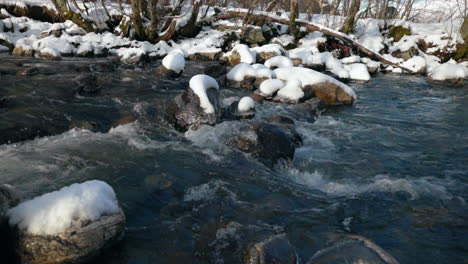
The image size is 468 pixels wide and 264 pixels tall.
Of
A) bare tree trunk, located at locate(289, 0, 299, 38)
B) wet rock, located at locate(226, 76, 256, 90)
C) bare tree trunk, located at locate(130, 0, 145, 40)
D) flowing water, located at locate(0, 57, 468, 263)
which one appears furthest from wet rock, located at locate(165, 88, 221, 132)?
bare tree trunk, located at locate(289, 0, 299, 38)

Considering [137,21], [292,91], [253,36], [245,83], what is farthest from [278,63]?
[137,21]

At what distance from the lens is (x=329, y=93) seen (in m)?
8.54

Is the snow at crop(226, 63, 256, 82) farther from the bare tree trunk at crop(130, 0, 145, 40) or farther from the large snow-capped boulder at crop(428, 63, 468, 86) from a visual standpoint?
the large snow-capped boulder at crop(428, 63, 468, 86)

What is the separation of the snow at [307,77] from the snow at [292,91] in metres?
0.30

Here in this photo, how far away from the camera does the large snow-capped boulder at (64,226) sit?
2613 millimetres

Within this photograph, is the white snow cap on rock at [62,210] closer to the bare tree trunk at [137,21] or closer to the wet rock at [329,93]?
the wet rock at [329,93]

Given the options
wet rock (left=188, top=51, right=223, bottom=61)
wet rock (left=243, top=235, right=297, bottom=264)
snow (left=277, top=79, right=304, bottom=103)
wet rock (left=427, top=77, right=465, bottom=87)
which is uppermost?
wet rock (left=243, top=235, right=297, bottom=264)

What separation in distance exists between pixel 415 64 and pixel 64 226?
46.5ft

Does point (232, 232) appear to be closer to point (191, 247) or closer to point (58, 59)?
point (191, 247)

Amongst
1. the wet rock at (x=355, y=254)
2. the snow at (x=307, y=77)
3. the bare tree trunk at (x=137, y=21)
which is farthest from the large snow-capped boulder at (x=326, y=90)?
the bare tree trunk at (x=137, y=21)

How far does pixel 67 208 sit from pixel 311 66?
1127 cm

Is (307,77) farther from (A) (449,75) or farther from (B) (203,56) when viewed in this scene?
(B) (203,56)

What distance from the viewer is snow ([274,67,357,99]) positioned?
870cm

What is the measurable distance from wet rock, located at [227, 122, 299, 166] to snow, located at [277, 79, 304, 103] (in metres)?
2.93
